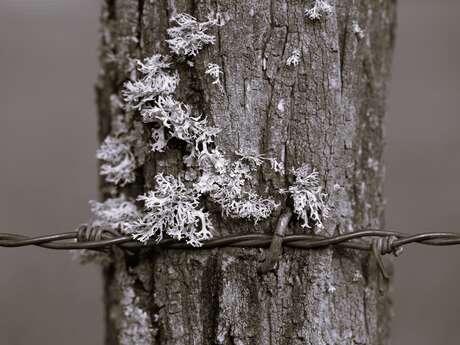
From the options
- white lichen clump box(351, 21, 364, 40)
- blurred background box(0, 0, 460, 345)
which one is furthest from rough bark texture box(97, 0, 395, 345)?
blurred background box(0, 0, 460, 345)

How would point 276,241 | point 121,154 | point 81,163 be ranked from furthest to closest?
point 81,163 < point 121,154 < point 276,241

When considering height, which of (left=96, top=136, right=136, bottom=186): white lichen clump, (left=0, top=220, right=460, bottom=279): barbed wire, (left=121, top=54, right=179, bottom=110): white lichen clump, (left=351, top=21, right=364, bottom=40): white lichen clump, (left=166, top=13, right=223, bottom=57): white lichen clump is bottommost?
(left=0, top=220, right=460, bottom=279): barbed wire

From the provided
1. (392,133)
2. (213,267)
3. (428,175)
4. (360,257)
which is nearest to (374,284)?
(360,257)

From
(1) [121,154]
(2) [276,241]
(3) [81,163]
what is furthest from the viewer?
(3) [81,163]

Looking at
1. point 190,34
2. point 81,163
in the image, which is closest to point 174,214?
point 190,34

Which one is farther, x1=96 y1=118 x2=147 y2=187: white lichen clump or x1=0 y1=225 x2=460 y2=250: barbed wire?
x1=96 y1=118 x2=147 y2=187: white lichen clump

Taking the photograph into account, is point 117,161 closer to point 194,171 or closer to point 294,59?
point 194,171

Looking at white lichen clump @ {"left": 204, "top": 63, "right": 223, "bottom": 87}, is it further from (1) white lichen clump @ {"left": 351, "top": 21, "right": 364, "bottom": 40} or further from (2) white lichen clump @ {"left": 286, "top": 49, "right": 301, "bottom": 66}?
(1) white lichen clump @ {"left": 351, "top": 21, "right": 364, "bottom": 40}

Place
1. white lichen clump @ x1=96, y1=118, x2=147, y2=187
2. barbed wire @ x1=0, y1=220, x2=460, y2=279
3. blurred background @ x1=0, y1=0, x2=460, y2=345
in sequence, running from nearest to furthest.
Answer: barbed wire @ x1=0, y1=220, x2=460, y2=279, white lichen clump @ x1=96, y1=118, x2=147, y2=187, blurred background @ x1=0, y1=0, x2=460, y2=345

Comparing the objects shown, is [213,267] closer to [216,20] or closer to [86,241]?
[86,241]
